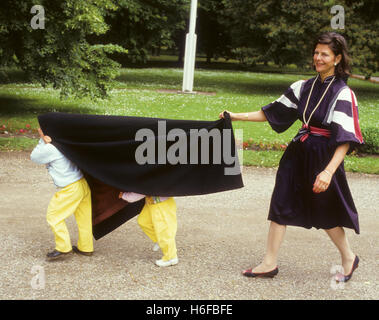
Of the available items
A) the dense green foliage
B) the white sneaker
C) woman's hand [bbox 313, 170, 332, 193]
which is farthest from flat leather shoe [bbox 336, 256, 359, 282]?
the dense green foliage

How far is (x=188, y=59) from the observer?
2098cm

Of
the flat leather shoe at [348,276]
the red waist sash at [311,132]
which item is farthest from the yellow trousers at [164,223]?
the flat leather shoe at [348,276]

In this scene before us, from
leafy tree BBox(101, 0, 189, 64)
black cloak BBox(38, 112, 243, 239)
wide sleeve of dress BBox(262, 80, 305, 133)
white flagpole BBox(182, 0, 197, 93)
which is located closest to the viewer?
wide sleeve of dress BBox(262, 80, 305, 133)

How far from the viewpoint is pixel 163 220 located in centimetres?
461

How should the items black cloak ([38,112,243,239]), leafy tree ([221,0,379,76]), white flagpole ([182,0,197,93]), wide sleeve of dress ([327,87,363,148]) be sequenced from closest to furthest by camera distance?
wide sleeve of dress ([327,87,363,148])
black cloak ([38,112,243,239])
white flagpole ([182,0,197,93])
leafy tree ([221,0,379,76])

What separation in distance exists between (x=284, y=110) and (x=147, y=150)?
1227 mm

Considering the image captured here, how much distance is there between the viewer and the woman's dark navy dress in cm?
407

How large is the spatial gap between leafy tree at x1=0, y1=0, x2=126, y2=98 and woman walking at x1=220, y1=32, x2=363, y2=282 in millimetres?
8896

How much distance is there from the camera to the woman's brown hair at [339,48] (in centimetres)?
409

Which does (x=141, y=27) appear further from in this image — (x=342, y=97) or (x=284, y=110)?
(x=342, y=97)

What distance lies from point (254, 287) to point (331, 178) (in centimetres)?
108


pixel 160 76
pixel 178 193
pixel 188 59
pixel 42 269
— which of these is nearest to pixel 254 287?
pixel 178 193

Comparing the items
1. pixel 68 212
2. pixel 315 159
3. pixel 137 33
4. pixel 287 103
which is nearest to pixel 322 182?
pixel 315 159

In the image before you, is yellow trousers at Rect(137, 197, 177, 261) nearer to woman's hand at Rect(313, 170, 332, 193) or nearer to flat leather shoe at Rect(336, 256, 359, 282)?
woman's hand at Rect(313, 170, 332, 193)
